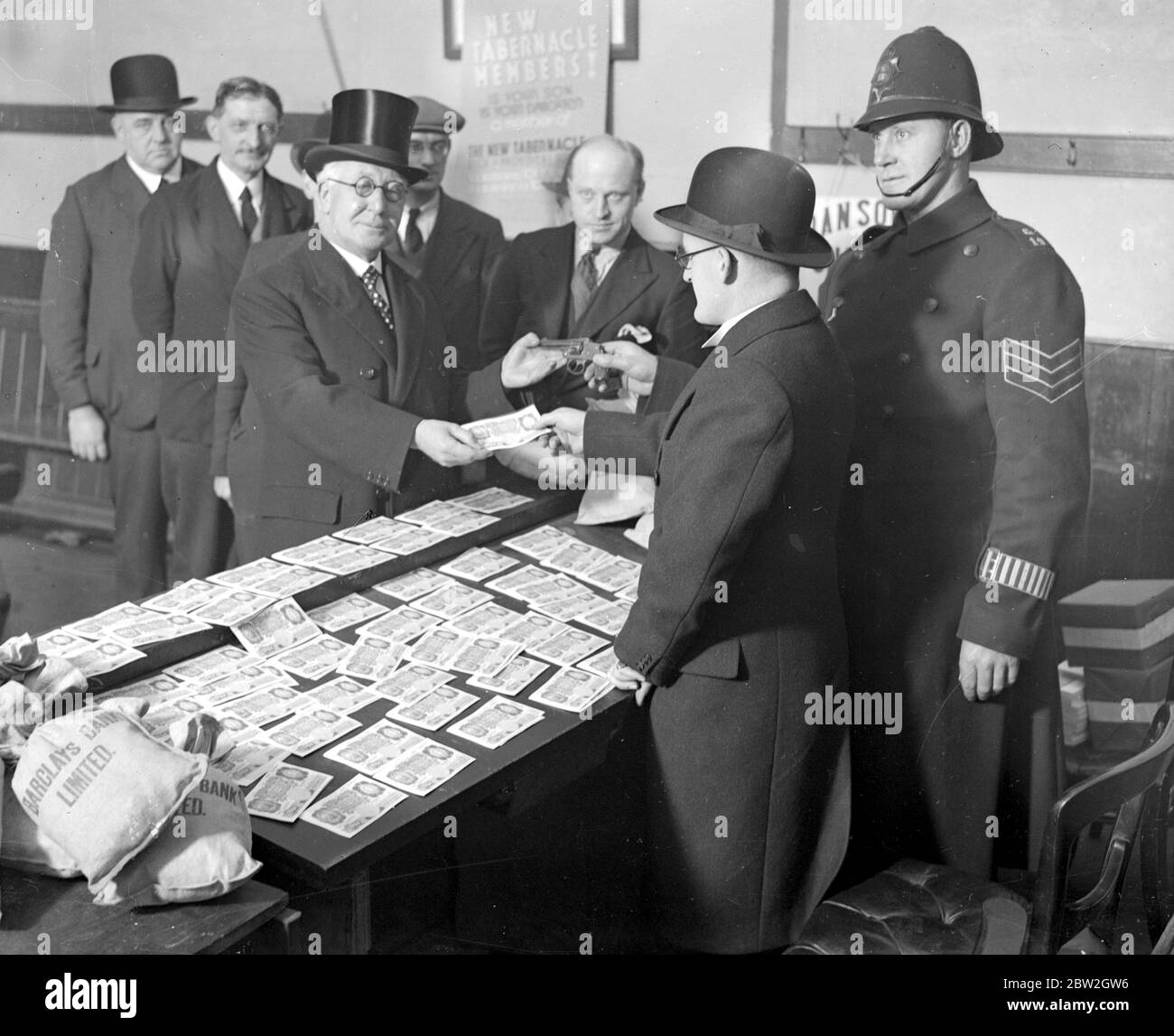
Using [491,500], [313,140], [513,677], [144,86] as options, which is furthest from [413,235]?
[513,677]

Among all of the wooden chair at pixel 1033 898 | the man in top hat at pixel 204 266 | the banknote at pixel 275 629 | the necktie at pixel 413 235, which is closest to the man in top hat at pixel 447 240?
the necktie at pixel 413 235

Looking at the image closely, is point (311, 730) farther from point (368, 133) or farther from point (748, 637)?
point (368, 133)

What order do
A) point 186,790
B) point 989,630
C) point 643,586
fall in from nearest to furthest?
point 186,790, point 643,586, point 989,630

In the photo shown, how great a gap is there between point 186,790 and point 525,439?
63.0 inches

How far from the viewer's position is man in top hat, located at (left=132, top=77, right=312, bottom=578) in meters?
3.78

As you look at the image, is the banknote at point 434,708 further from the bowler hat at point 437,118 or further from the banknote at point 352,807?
the bowler hat at point 437,118

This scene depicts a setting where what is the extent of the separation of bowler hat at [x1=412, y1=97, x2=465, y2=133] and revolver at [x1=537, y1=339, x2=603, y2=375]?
0.86 meters

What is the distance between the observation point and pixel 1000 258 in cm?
299

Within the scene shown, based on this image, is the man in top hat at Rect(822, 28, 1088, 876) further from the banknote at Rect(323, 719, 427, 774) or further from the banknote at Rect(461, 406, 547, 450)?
the banknote at Rect(323, 719, 427, 774)

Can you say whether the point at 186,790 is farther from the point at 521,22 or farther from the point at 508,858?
the point at 521,22

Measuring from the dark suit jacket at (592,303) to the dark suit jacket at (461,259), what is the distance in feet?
0.37

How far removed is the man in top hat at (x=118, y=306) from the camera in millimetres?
3547

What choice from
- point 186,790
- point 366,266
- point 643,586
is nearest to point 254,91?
point 366,266

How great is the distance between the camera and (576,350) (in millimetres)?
3742
